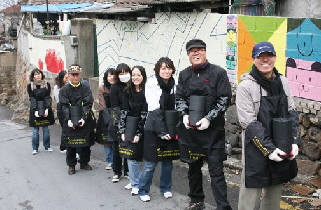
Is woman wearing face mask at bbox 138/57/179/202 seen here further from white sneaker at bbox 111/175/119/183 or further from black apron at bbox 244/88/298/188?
black apron at bbox 244/88/298/188

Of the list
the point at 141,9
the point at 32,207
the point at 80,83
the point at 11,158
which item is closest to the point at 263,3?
the point at 141,9

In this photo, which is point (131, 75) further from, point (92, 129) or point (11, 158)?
point (11, 158)

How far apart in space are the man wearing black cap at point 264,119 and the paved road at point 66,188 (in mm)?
1422

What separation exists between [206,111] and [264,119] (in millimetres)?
841

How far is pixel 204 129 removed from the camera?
4734mm

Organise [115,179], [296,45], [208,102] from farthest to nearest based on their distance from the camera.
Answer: [115,179], [296,45], [208,102]

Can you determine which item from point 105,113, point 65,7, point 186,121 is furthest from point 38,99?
point 65,7

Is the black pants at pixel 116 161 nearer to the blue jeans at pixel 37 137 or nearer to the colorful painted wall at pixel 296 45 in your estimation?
the colorful painted wall at pixel 296 45

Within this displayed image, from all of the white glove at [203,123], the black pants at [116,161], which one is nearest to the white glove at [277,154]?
the white glove at [203,123]

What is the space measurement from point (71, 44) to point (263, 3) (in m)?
6.83

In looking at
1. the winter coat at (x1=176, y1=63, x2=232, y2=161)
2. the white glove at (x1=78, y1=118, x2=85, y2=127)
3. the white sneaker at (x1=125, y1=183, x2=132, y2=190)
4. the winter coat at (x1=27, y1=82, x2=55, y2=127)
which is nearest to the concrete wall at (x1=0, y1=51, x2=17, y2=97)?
the winter coat at (x1=27, y1=82, x2=55, y2=127)

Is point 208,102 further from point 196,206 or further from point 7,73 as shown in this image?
point 7,73

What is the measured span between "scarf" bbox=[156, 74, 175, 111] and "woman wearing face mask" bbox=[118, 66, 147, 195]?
15.5 inches

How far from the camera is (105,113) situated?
7.06m
